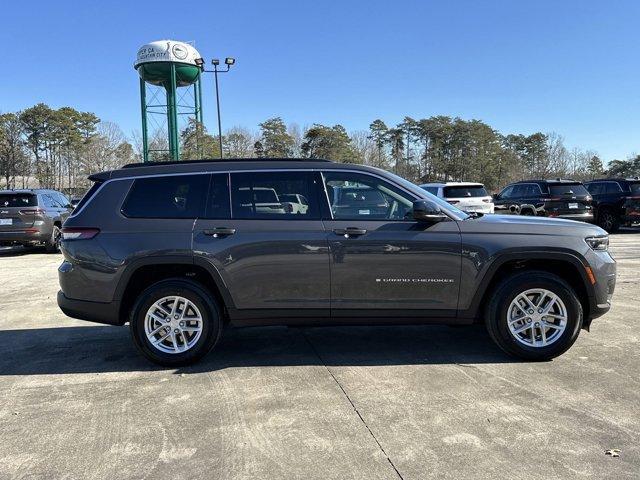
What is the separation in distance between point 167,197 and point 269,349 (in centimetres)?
186

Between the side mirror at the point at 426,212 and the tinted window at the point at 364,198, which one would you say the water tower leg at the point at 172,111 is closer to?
the tinted window at the point at 364,198

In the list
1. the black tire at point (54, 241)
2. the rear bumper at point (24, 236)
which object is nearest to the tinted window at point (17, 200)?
the rear bumper at point (24, 236)

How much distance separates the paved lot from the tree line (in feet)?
113

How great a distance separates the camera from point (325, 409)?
3.83m

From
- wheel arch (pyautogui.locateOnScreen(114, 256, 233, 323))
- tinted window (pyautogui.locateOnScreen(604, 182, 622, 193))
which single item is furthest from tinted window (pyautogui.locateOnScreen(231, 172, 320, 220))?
tinted window (pyautogui.locateOnScreen(604, 182, 622, 193))

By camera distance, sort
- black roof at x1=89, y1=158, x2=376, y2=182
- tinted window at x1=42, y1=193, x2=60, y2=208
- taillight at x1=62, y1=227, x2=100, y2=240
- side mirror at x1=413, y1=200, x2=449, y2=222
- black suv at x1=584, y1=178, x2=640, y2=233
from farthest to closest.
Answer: black suv at x1=584, y1=178, x2=640, y2=233, tinted window at x1=42, y1=193, x2=60, y2=208, black roof at x1=89, y1=158, x2=376, y2=182, taillight at x1=62, y1=227, x2=100, y2=240, side mirror at x1=413, y1=200, x2=449, y2=222

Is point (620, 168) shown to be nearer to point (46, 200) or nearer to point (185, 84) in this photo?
point (185, 84)

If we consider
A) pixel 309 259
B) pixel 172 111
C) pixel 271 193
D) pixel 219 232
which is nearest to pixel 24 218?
pixel 219 232

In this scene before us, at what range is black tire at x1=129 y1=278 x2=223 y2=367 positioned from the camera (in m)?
4.70

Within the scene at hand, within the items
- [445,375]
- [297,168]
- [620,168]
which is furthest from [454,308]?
[620,168]

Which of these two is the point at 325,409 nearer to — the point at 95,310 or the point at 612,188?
the point at 95,310

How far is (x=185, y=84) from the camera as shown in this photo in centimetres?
4041

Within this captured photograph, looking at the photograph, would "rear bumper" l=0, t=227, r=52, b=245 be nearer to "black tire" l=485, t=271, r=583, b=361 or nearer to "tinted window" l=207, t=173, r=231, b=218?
"tinted window" l=207, t=173, r=231, b=218

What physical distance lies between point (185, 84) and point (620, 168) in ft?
146
